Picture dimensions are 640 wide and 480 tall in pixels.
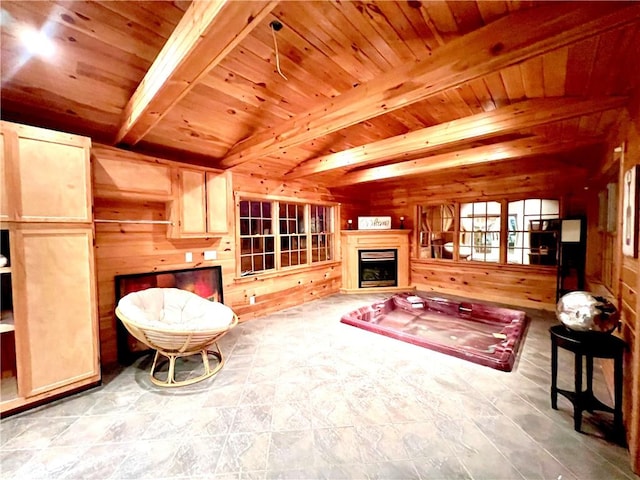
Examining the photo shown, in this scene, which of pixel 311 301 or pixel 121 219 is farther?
pixel 311 301

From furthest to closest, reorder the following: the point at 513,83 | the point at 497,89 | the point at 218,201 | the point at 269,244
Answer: the point at 269,244 → the point at 218,201 → the point at 497,89 → the point at 513,83

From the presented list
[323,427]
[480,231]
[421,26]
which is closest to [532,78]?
[421,26]

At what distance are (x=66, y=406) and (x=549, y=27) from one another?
4215 mm

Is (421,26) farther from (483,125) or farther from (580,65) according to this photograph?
(483,125)

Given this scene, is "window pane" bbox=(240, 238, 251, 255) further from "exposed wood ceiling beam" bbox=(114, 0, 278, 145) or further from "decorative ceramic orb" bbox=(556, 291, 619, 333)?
"decorative ceramic orb" bbox=(556, 291, 619, 333)

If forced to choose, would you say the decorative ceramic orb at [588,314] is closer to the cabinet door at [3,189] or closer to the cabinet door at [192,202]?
the cabinet door at [192,202]

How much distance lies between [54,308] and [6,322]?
0.99 feet

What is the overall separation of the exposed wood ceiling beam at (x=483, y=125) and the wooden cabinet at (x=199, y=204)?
1.77 metres

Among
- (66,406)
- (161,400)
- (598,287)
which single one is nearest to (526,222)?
(598,287)

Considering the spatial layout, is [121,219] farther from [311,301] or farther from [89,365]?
[311,301]

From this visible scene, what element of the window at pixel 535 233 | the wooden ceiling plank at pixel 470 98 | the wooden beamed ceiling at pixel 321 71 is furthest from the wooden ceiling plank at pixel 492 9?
the window at pixel 535 233

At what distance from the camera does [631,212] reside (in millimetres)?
1751

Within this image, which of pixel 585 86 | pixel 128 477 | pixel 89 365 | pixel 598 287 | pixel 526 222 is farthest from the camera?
pixel 526 222

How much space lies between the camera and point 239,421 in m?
1.92
